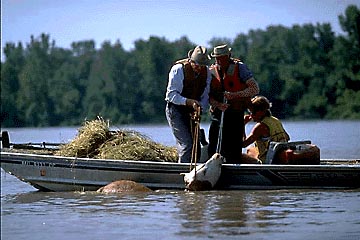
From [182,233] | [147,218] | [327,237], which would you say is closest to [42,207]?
[147,218]

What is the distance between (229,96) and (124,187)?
1927 millimetres

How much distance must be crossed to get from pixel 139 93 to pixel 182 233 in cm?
7006

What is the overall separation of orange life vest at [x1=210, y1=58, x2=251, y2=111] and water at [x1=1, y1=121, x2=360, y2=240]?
123 cm

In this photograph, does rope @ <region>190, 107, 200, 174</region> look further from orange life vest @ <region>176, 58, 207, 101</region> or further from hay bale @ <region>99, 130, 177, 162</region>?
hay bale @ <region>99, 130, 177, 162</region>

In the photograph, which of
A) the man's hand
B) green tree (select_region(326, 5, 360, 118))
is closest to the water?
the man's hand

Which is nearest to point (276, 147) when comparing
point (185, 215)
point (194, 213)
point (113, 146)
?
point (113, 146)

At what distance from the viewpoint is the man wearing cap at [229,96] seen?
14.3 meters

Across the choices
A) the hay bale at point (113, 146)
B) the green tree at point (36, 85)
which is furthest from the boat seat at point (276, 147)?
the green tree at point (36, 85)

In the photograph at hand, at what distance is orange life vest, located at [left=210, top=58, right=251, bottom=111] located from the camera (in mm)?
14375

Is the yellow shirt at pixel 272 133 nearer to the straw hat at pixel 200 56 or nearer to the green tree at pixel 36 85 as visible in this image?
the straw hat at pixel 200 56

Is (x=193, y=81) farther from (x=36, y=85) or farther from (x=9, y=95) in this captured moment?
(x=36, y=85)

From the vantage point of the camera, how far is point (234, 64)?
1440 cm

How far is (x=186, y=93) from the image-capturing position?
14.6 meters

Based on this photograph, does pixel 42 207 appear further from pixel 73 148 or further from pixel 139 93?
pixel 139 93
